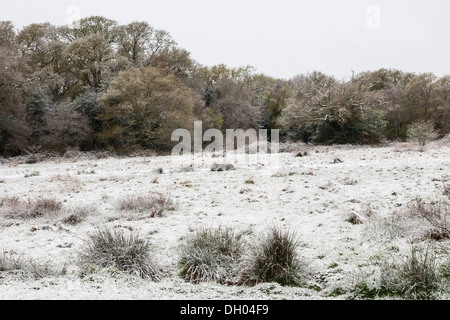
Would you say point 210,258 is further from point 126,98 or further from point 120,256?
point 126,98

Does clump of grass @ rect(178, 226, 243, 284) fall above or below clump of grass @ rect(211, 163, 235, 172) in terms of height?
below

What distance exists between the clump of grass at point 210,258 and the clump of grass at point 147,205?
9.79 feet

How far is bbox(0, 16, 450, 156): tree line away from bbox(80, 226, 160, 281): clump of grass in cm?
2322

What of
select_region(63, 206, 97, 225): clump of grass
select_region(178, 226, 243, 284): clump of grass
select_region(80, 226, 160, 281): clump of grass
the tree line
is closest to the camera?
select_region(178, 226, 243, 284): clump of grass

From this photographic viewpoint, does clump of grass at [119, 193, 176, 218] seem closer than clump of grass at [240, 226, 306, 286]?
No

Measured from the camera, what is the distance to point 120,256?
4395 mm

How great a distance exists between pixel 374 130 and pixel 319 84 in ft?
22.1

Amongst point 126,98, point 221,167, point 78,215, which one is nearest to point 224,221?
point 78,215

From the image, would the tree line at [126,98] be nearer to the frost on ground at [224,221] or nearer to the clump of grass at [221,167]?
the clump of grass at [221,167]

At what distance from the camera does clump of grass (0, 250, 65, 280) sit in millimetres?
4082

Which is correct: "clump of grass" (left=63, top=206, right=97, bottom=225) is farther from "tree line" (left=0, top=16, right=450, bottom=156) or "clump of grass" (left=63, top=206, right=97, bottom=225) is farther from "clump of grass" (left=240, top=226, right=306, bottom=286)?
"tree line" (left=0, top=16, right=450, bottom=156)

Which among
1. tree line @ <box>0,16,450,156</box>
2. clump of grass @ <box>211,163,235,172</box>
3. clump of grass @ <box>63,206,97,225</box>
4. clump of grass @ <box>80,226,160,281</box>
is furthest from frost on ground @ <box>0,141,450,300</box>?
tree line @ <box>0,16,450,156</box>

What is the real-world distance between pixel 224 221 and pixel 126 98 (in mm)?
23375
